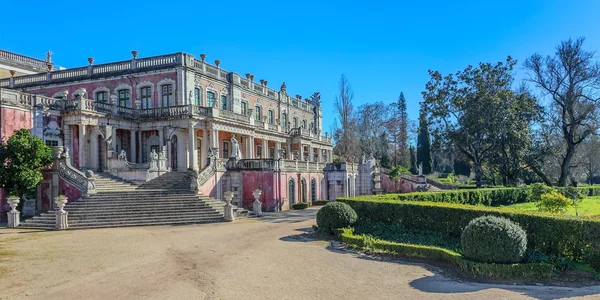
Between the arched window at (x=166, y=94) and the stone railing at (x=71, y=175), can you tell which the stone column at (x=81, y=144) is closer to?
the stone railing at (x=71, y=175)

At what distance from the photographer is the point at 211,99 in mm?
33688

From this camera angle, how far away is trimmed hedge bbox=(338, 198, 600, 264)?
33.6ft

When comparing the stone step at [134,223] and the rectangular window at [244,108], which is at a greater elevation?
the rectangular window at [244,108]

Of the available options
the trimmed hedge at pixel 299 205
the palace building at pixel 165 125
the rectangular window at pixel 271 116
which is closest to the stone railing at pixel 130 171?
the palace building at pixel 165 125

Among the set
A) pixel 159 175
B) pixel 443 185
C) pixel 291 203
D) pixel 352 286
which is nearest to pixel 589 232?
pixel 352 286

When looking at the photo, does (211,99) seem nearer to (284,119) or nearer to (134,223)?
(284,119)

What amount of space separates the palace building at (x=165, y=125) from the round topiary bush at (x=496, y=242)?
1678 centimetres

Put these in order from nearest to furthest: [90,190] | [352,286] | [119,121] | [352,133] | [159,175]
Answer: [352,286] → [90,190] → [159,175] → [119,121] → [352,133]

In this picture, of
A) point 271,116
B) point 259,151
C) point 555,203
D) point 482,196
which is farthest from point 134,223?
point 271,116

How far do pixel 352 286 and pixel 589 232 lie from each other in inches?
245

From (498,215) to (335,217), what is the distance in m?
5.81

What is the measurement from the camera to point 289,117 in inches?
1874

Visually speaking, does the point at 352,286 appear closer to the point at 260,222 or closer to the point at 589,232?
the point at 589,232

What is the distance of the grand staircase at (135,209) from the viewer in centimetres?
1955
